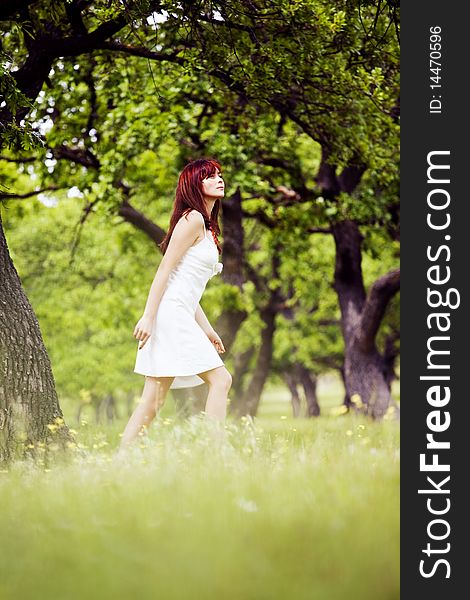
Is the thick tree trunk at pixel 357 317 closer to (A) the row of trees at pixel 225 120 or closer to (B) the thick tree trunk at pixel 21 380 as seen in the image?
(A) the row of trees at pixel 225 120

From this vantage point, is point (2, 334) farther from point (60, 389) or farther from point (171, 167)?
point (60, 389)

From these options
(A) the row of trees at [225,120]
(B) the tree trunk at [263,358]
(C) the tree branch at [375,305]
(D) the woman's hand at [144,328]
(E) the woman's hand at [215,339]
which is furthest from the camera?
(B) the tree trunk at [263,358]

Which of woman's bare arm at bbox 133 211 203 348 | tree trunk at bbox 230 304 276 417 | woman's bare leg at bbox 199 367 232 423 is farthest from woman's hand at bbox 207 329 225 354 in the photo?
tree trunk at bbox 230 304 276 417

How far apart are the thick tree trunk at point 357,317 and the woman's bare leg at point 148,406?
8600 millimetres

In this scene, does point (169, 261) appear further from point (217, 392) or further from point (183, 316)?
point (217, 392)

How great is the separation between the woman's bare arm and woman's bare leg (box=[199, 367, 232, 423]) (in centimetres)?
58

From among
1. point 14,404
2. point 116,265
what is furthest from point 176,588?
point 116,265

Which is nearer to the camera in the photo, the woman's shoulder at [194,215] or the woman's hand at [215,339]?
the woman's shoulder at [194,215]

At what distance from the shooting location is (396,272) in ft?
45.8

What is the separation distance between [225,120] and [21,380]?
7324 millimetres

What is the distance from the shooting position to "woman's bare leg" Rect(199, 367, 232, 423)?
5.90 meters

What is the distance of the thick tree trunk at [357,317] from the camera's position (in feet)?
47.2

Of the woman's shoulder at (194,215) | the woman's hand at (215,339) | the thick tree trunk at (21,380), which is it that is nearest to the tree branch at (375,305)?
the woman's hand at (215,339)

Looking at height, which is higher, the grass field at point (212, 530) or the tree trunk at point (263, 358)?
the tree trunk at point (263, 358)
